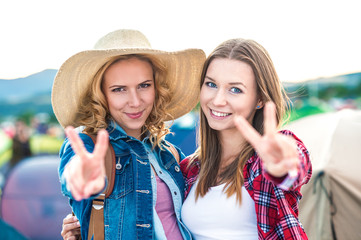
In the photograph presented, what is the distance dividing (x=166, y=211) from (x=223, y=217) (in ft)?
1.11

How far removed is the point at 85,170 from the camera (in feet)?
4.00

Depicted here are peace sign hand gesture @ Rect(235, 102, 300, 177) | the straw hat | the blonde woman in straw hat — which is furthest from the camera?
the straw hat

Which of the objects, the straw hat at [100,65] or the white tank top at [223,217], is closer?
the white tank top at [223,217]

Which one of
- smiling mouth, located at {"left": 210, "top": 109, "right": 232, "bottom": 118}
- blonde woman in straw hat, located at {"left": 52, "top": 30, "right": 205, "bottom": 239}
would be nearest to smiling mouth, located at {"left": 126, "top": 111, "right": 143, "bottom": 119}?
blonde woman in straw hat, located at {"left": 52, "top": 30, "right": 205, "bottom": 239}

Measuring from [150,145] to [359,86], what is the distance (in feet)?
135

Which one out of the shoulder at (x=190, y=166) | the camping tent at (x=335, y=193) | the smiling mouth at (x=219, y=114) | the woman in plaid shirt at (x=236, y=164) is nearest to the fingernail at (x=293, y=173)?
the woman in plaid shirt at (x=236, y=164)

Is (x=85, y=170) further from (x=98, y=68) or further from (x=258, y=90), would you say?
(x=258, y=90)

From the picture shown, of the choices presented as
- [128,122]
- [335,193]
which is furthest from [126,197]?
[335,193]

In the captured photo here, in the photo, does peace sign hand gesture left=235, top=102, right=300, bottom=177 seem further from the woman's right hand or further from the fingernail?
the woman's right hand

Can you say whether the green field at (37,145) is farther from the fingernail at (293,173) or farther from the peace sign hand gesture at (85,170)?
the fingernail at (293,173)

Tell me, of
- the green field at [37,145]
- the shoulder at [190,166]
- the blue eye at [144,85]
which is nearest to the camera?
the blue eye at [144,85]

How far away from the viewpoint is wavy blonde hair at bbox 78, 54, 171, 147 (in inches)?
79.0

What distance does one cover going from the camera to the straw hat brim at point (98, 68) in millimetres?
1962

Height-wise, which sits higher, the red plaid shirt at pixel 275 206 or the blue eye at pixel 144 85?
the blue eye at pixel 144 85
